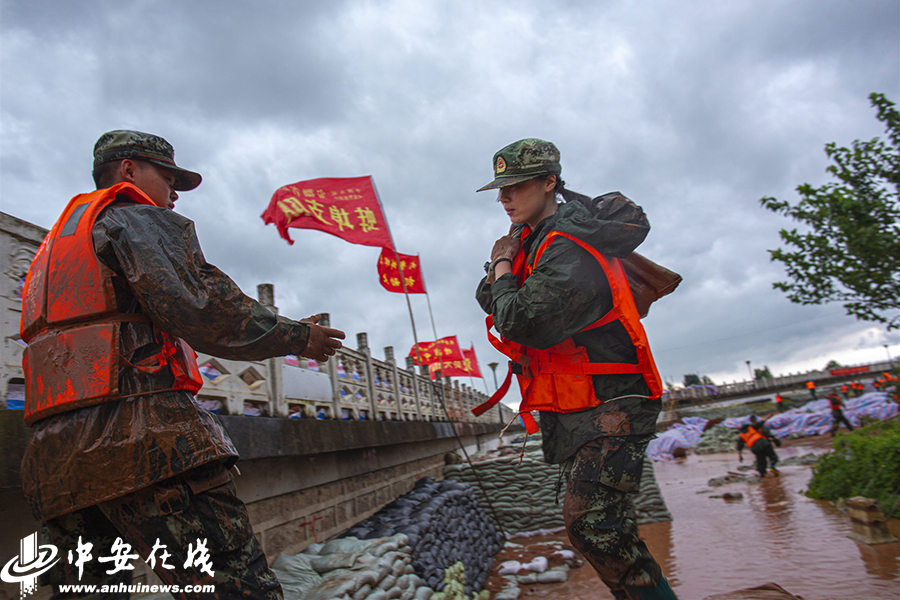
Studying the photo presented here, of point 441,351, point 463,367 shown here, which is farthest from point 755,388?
point 441,351

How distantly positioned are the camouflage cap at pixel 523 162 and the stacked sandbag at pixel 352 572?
285 centimetres

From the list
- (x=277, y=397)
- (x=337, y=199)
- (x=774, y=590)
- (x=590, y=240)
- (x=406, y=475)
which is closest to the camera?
(x=590, y=240)

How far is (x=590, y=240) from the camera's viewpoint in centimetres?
183

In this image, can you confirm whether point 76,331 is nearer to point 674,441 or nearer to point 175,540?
point 175,540

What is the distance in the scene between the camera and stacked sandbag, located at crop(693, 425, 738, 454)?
2030 cm

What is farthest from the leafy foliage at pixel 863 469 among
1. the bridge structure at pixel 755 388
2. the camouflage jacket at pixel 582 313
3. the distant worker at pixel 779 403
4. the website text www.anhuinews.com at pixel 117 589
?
the bridge structure at pixel 755 388

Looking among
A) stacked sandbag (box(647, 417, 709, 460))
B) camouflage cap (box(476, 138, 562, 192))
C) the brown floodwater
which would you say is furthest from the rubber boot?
stacked sandbag (box(647, 417, 709, 460))

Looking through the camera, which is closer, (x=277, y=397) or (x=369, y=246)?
(x=277, y=397)

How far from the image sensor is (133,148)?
1.74m

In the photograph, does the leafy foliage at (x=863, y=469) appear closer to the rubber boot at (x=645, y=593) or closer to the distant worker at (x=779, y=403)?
the rubber boot at (x=645, y=593)

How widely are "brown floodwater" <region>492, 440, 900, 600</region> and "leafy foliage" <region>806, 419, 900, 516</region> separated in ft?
0.89

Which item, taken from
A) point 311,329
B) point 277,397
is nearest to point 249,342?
point 311,329

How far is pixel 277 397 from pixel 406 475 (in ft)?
11.5

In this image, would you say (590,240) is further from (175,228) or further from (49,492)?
(49,492)
